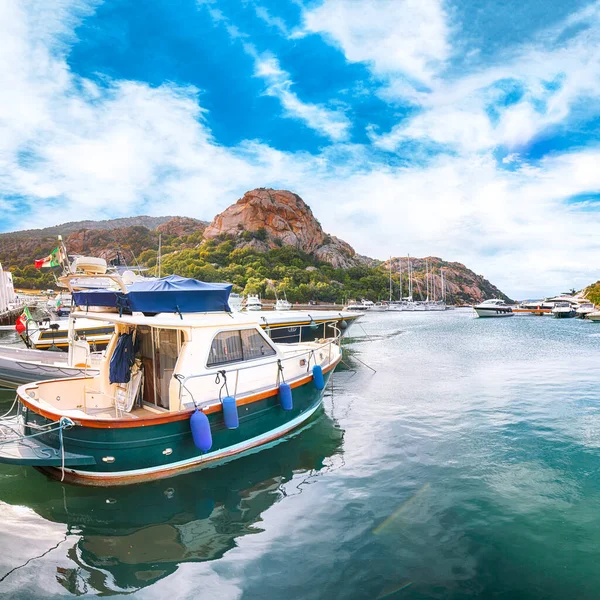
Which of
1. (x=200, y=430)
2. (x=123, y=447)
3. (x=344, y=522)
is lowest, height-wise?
(x=344, y=522)

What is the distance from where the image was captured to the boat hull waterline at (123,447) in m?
6.90

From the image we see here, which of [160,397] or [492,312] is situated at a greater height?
[492,312]

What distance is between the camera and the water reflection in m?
5.47

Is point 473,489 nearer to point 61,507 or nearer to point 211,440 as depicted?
point 211,440

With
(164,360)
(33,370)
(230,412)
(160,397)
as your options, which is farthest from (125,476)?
(33,370)

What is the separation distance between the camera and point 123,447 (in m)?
7.05

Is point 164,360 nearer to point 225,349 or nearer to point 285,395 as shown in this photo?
point 225,349

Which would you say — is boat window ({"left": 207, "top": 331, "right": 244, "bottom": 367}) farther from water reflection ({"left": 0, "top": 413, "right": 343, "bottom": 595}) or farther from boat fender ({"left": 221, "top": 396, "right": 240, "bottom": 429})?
water reflection ({"left": 0, "top": 413, "right": 343, "bottom": 595})

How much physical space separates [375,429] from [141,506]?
249 inches

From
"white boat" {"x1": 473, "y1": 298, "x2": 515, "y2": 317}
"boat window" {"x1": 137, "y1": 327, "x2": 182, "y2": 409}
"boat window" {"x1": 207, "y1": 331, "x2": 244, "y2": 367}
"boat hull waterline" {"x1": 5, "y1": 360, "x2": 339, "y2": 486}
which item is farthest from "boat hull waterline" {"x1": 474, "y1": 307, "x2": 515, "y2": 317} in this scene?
"boat window" {"x1": 137, "y1": 327, "x2": 182, "y2": 409}

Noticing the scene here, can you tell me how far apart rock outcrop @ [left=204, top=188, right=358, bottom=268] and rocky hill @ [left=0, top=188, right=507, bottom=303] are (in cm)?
35

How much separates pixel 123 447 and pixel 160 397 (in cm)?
167

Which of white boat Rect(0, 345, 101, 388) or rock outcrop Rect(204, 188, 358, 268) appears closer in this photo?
white boat Rect(0, 345, 101, 388)

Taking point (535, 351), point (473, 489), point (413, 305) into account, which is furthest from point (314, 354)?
point (413, 305)
